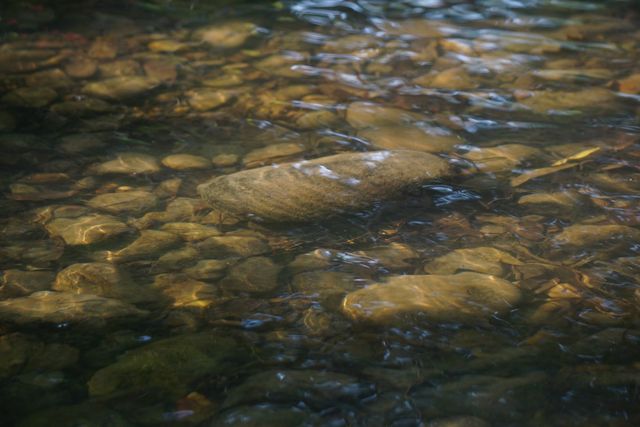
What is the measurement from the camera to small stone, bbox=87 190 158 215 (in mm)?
2475

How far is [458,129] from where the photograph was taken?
3121mm

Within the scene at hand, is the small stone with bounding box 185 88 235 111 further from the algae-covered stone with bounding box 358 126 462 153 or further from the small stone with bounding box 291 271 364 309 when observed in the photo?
the small stone with bounding box 291 271 364 309

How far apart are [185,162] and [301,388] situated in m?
1.38

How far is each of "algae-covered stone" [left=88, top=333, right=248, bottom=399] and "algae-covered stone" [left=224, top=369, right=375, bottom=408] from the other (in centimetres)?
9

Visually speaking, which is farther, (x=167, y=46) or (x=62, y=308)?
(x=167, y=46)

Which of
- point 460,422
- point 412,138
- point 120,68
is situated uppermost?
point 120,68

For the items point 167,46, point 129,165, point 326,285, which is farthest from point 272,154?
point 167,46

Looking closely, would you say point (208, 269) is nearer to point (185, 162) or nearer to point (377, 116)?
point (185, 162)

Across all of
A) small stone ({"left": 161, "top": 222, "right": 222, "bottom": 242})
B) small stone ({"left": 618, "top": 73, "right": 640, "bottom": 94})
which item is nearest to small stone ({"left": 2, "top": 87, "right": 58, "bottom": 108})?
small stone ({"left": 161, "top": 222, "right": 222, "bottom": 242})

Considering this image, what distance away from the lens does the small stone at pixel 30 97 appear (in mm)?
3279

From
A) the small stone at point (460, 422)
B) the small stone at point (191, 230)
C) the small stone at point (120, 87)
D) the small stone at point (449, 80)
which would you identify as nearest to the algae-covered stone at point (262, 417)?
the small stone at point (460, 422)

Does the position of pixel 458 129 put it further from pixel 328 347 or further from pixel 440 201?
pixel 328 347

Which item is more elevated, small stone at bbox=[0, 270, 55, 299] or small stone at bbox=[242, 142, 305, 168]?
small stone at bbox=[242, 142, 305, 168]

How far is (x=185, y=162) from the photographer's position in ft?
9.27
